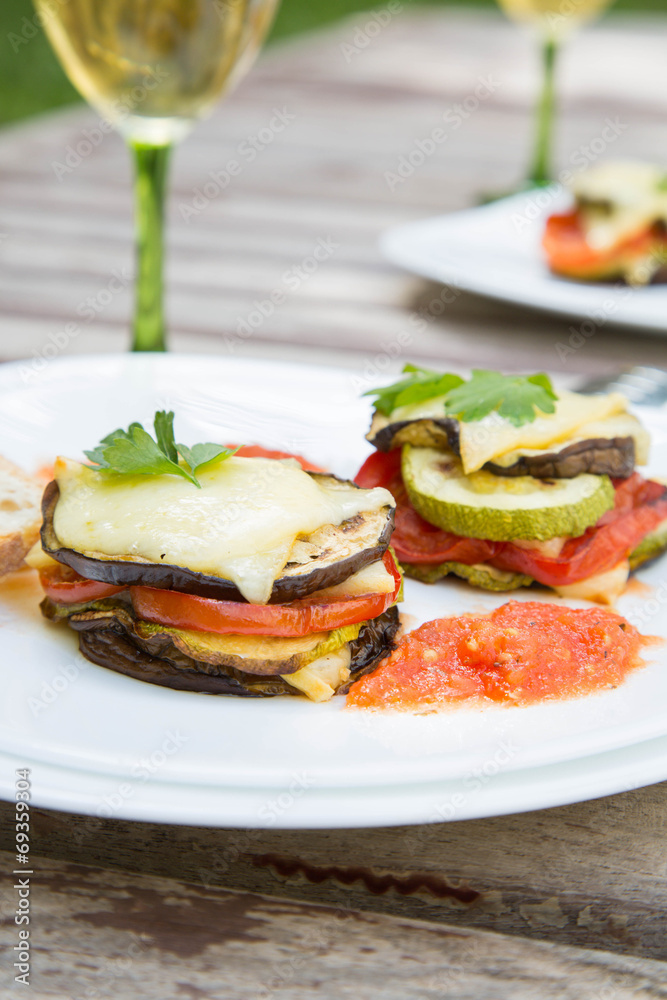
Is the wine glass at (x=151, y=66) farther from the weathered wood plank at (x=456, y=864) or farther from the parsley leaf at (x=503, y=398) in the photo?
the weathered wood plank at (x=456, y=864)

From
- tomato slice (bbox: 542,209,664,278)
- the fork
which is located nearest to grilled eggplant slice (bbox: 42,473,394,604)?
the fork

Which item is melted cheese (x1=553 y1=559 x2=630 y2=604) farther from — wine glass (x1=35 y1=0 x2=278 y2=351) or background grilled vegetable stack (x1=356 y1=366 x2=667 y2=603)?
wine glass (x1=35 y1=0 x2=278 y2=351)

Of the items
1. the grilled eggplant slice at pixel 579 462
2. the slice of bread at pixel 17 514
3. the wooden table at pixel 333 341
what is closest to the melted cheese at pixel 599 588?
the grilled eggplant slice at pixel 579 462

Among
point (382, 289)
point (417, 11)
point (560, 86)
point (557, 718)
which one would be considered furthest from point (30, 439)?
point (417, 11)

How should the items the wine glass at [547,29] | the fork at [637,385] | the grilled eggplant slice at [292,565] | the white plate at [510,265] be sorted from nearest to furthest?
the grilled eggplant slice at [292,565] → the fork at [637,385] → the white plate at [510,265] → the wine glass at [547,29]

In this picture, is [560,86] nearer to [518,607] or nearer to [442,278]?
[442,278]
